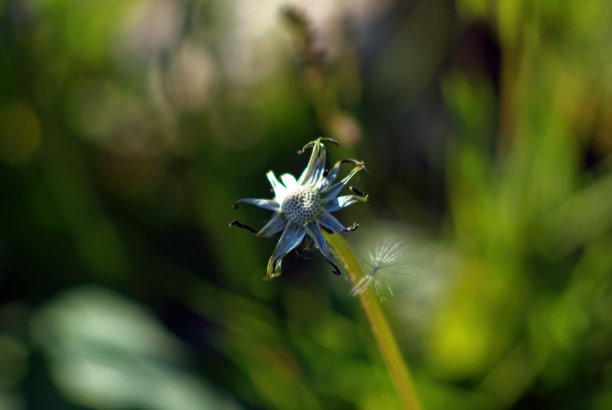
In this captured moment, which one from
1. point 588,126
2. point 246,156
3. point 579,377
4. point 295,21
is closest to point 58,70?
point 246,156

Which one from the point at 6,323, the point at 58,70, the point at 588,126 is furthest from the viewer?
the point at 58,70

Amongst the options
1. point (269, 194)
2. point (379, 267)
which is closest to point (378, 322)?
point (379, 267)

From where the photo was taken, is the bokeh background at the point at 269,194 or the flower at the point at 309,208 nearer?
the flower at the point at 309,208

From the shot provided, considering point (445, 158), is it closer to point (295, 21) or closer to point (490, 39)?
point (490, 39)

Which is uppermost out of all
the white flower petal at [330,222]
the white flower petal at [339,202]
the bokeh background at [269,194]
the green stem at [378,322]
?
the bokeh background at [269,194]

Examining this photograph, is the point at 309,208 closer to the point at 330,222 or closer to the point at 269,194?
the point at 330,222

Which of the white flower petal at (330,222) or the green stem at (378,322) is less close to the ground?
the white flower petal at (330,222)
